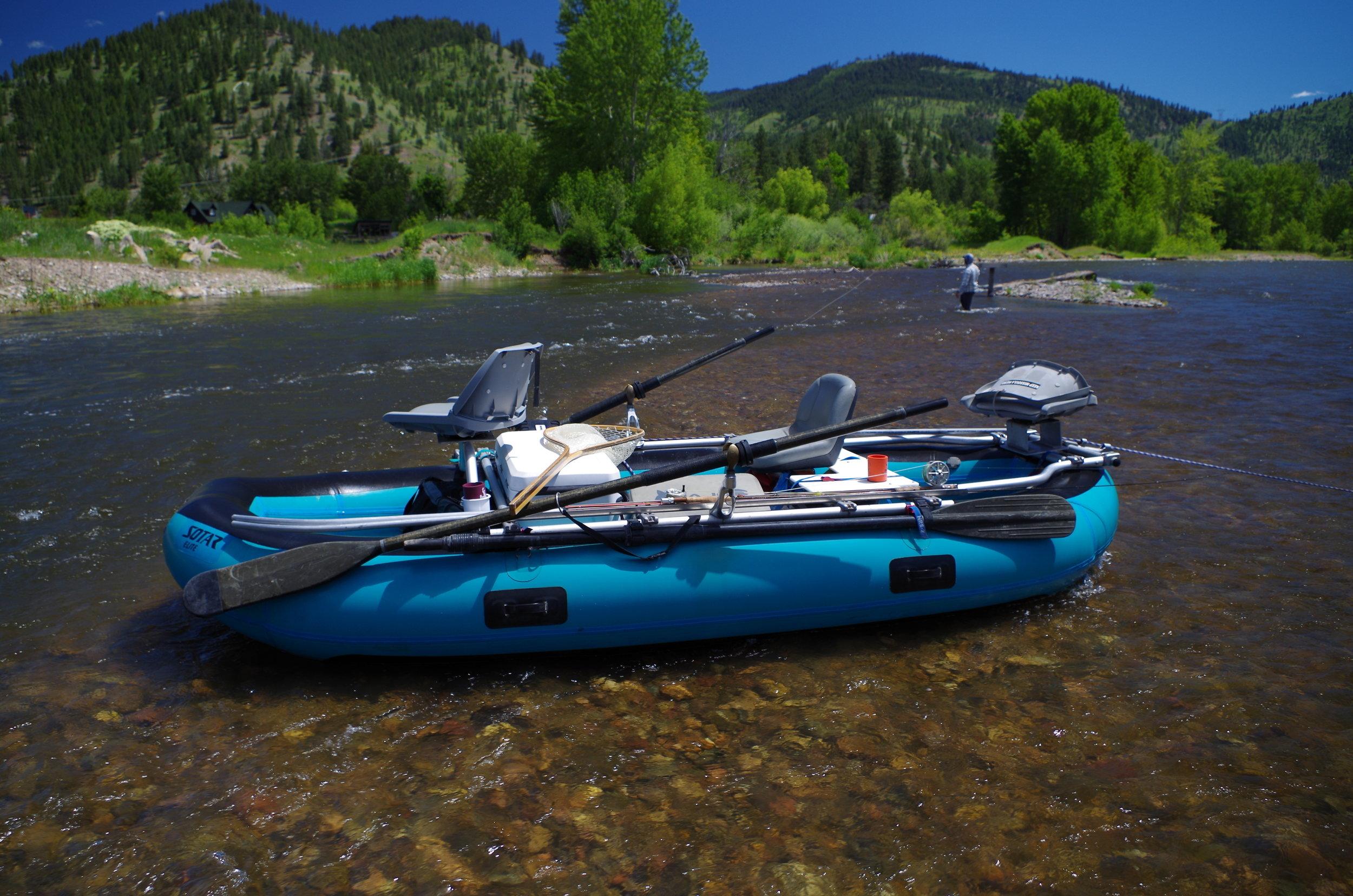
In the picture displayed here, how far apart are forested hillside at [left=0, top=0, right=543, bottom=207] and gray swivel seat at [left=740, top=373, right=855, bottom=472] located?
326 ft

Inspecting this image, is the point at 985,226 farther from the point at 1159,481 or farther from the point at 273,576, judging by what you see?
the point at 273,576

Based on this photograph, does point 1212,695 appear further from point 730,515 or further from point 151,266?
point 151,266

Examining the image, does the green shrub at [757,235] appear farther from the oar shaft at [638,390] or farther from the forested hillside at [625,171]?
the oar shaft at [638,390]

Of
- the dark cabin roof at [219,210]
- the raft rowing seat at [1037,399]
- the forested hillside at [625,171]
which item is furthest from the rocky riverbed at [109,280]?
the dark cabin roof at [219,210]

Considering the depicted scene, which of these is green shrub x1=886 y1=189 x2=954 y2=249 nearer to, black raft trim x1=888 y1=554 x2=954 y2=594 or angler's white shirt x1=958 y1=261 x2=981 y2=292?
angler's white shirt x1=958 y1=261 x2=981 y2=292

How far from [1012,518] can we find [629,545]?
2.33 meters

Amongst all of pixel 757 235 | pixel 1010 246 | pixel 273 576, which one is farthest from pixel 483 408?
pixel 1010 246

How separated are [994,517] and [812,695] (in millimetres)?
1547

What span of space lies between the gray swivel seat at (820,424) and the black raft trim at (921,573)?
3.29ft

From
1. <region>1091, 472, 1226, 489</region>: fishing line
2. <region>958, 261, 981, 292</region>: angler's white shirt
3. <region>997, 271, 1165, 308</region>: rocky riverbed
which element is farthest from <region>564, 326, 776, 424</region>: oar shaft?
<region>997, 271, 1165, 308</region>: rocky riverbed

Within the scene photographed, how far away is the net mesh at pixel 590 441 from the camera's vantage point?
15.8 ft

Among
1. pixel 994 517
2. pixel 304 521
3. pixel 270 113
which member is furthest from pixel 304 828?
pixel 270 113

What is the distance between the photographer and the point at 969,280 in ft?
72.2

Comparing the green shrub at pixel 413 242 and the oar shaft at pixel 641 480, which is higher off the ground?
the green shrub at pixel 413 242
